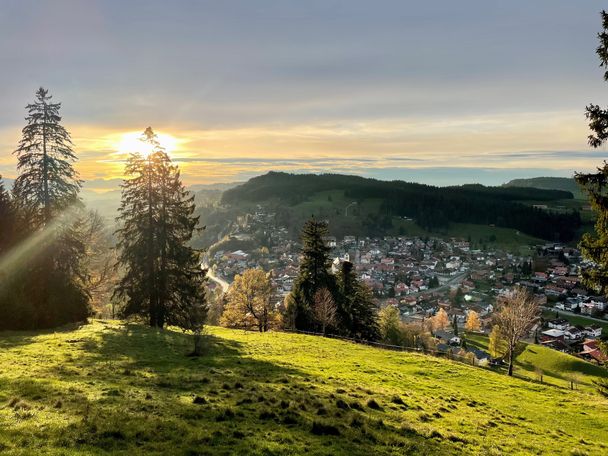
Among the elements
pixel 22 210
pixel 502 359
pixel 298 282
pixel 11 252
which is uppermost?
pixel 22 210

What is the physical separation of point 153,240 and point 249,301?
23000 millimetres

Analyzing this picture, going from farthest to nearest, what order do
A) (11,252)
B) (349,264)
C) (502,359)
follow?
(502,359), (349,264), (11,252)

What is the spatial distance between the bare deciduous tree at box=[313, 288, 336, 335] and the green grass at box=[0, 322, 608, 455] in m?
15.7

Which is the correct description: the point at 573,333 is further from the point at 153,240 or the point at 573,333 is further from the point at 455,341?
the point at 153,240

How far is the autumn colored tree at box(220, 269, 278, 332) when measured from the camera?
179ft

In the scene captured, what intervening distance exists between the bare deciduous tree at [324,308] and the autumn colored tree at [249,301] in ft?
29.9

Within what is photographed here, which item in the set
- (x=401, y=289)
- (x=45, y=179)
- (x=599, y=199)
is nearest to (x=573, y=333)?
(x=401, y=289)

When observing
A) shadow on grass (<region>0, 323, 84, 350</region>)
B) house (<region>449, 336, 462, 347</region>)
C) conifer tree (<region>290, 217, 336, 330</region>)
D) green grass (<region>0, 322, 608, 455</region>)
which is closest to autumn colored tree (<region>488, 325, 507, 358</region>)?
house (<region>449, 336, 462, 347</region>)

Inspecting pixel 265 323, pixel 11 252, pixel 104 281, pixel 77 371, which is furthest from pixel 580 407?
pixel 104 281

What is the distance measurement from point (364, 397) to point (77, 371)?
45.3ft

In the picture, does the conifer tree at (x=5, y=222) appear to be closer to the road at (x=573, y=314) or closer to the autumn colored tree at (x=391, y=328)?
the autumn colored tree at (x=391, y=328)

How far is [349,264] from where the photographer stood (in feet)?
190

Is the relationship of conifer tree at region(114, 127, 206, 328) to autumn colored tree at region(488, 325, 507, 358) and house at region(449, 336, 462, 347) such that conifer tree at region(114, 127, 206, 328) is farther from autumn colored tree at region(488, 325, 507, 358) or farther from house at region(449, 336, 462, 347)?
house at region(449, 336, 462, 347)

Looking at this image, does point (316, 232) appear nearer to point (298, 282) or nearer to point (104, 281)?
point (298, 282)
